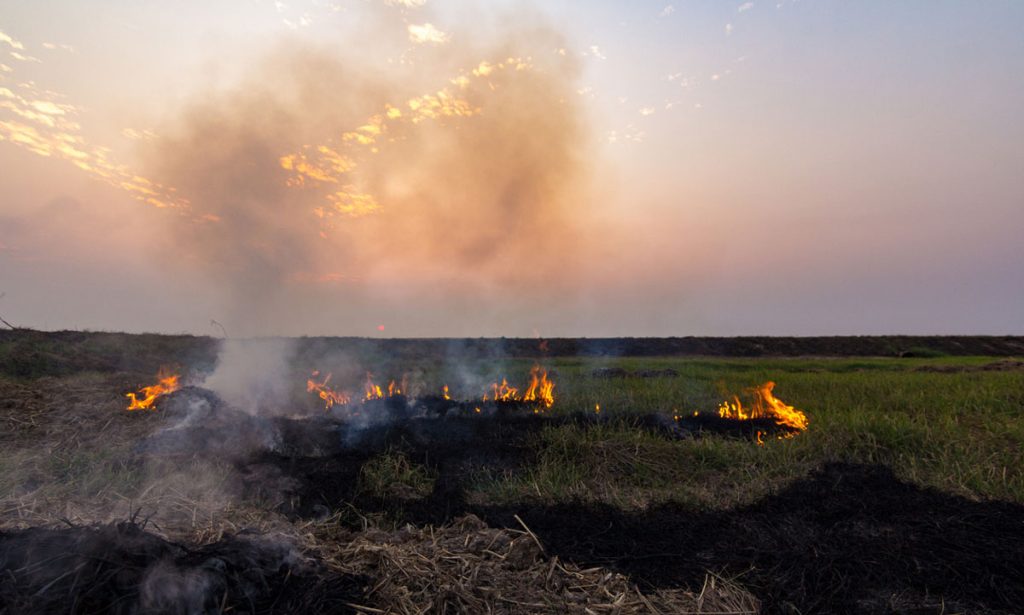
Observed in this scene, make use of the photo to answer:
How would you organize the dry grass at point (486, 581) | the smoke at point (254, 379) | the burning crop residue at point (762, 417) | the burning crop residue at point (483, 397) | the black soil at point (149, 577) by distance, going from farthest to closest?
the smoke at point (254, 379) → the burning crop residue at point (483, 397) → the burning crop residue at point (762, 417) → the dry grass at point (486, 581) → the black soil at point (149, 577)

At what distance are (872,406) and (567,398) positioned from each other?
634 centimetres

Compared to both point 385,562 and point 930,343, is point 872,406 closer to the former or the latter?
point 385,562

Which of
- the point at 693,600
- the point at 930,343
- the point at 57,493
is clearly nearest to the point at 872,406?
the point at 693,600

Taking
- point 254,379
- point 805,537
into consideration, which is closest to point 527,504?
point 805,537

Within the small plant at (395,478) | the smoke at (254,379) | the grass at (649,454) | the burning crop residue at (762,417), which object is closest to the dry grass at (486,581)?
the grass at (649,454)

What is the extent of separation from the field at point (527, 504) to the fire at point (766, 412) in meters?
0.36

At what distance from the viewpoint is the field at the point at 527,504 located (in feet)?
9.91

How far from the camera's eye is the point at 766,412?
1099 cm

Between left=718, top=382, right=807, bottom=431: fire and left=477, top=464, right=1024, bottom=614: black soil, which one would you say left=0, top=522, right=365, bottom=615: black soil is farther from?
left=718, top=382, right=807, bottom=431: fire

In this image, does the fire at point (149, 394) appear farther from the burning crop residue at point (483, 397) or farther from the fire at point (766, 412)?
the fire at point (766, 412)

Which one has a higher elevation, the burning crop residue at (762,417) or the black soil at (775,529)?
the burning crop residue at (762,417)

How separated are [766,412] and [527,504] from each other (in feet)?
22.4

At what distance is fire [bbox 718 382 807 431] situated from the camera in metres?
9.97

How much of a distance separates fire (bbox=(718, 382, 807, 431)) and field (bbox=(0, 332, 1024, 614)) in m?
0.36
